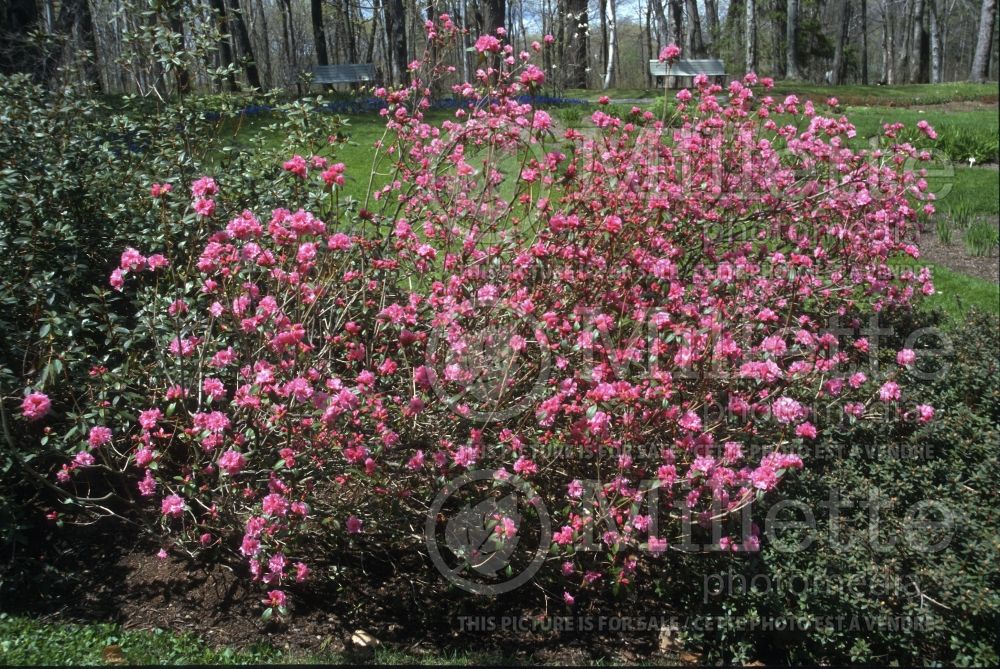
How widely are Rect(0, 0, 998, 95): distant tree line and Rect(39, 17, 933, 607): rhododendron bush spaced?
0.84m

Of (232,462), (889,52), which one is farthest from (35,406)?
(889,52)

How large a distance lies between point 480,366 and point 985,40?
24.6 metres

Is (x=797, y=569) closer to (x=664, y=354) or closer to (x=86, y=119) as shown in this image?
(x=664, y=354)

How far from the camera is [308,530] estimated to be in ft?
9.99

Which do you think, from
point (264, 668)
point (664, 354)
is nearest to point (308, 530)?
point (264, 668)

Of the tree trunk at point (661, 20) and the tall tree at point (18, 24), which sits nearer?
the tall tree at point (18, 24)

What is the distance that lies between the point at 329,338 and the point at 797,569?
6.24 feet

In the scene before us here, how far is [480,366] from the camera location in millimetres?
3037

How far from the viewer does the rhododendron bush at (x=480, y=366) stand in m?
2.83

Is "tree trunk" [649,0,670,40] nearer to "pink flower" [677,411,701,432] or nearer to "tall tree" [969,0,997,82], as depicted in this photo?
"tall tree" [969,0,997,82]

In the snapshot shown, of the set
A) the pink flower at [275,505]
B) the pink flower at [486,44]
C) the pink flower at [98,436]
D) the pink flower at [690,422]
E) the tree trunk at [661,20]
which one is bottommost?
the pink flower at [275,505]

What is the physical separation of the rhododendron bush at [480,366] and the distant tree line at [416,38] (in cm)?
84

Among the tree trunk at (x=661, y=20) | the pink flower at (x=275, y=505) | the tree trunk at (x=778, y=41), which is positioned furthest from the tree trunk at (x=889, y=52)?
the pink flower at (x=275, y=505)

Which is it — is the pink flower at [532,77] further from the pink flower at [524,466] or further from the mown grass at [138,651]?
the mown grass at [138,651]
